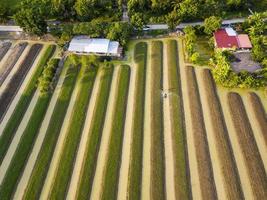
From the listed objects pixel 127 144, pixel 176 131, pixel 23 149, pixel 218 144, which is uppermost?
pixel 176 131

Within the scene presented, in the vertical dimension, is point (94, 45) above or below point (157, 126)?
above

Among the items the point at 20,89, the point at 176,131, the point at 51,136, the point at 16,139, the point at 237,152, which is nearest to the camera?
the point at 237,152

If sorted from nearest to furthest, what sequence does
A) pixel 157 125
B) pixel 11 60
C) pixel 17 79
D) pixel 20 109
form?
pixel 157 125 → pixel 20 109 → pixel 17 79 → pixel 11 60

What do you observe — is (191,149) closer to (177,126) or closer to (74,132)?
(177,126)

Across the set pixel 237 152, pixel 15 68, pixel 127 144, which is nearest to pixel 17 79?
pixel 15 68

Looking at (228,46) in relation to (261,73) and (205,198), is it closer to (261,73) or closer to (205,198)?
(261,73)

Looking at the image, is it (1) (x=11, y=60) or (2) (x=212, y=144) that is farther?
(1) (x=11, y=60)

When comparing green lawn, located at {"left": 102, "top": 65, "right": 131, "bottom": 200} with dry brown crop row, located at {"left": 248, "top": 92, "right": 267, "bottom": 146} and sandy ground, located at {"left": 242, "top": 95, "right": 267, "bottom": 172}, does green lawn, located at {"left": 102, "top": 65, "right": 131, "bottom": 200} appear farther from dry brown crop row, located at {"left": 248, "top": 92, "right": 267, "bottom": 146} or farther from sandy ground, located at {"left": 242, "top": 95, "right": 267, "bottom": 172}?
dry brown crop row, located at {"left": 248, "top": 92, "right": 267, "bottom": 146}

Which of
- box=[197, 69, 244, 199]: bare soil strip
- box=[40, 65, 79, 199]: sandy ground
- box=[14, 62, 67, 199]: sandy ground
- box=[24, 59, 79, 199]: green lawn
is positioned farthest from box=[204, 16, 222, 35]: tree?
box=[14, 62, 67, 199]: sandy ground

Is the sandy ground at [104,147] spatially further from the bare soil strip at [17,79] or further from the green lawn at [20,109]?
the bare soil strip at [17,79]
